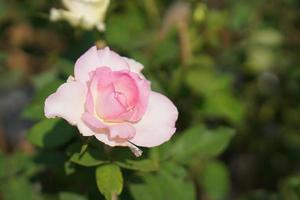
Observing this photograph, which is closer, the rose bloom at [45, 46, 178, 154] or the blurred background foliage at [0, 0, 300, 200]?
the rose bloom at [45, 46, 178, 154]

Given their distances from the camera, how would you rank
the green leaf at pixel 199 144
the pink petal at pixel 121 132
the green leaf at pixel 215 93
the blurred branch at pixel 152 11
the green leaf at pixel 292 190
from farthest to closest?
1. the blurred branch at pixel 152 11
2. the green leaf at pixel 215 93
3. the green leaf at pixel 292 190
4. the green leaf at pixel 199 144
5. the pink petal at pixel 121 132

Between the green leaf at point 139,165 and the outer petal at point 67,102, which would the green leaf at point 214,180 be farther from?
the outer petal at point 67,102

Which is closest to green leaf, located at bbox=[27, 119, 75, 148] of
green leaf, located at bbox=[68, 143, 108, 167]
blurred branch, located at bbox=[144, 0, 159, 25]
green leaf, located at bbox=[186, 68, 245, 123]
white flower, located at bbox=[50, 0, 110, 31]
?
green leaf, located at bbox=[68, 143, 108, 167]

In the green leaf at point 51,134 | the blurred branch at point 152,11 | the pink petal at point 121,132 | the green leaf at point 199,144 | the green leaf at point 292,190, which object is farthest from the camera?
the blurred branch at point 152,11

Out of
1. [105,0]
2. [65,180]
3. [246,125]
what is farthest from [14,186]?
[246,125]

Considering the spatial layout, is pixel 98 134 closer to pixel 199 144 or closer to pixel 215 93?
pixel 199 144

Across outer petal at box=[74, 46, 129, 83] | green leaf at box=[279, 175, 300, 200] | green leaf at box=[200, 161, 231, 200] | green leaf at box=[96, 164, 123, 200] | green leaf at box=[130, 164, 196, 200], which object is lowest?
green leaf at box=[200, 161, 231, 200]

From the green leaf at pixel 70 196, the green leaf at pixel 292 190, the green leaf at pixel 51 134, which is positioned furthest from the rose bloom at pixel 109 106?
the green leaf at pixel 292 190

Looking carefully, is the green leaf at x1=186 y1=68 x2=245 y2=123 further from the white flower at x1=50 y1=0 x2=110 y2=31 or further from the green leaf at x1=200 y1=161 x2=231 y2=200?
the white flower at x1=50 y1=0 x2=110 y2=31
